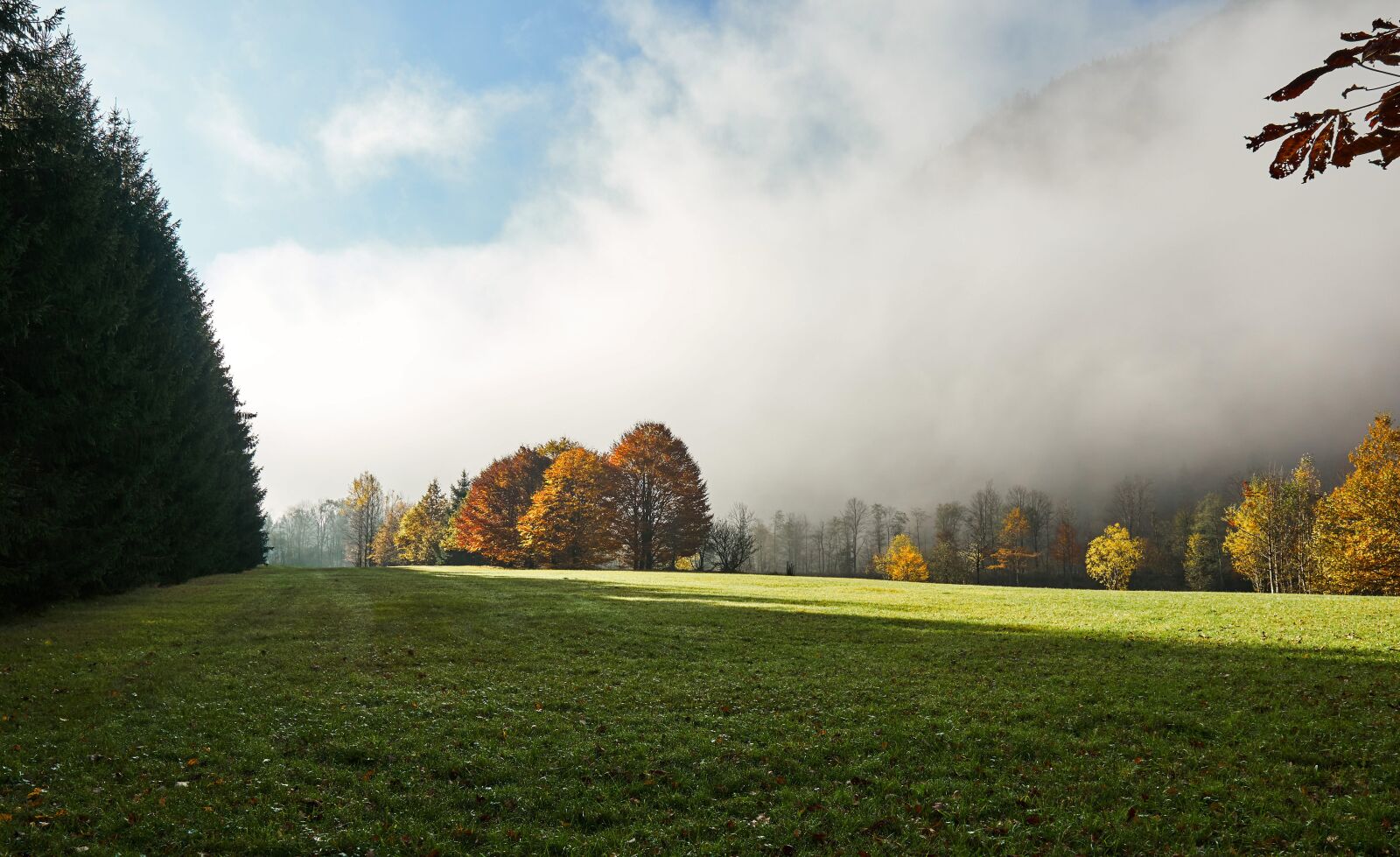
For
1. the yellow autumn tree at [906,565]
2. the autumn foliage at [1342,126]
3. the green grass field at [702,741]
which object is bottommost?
the yellow autumn tree at [906,565]

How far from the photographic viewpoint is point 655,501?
7475 cm

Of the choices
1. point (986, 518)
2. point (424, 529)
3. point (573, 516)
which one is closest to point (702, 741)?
point (573, 516)

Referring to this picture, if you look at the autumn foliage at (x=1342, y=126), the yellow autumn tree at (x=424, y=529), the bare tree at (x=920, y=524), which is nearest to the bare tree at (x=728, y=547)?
the yellow autumn tree at (x=424, y=529)

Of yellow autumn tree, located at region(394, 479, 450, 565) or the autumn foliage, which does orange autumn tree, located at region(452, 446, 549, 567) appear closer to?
yellow autumn tree, located at region(394, 479, 450, 565)

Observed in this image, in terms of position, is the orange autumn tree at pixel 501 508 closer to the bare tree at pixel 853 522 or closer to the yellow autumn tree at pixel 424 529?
the yellow autumn tree at pixel 424 529

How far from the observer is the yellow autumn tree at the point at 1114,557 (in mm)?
79438

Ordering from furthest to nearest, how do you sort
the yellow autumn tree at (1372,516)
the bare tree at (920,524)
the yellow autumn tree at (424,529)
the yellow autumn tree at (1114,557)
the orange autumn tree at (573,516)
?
the bare tree at (920,524)
the yellow autumn tree at (424,529)
the yellow autumn tree at (1114,557)
the orange autumn tree at (573,516)
the yellow autumn tree at (1372,516)

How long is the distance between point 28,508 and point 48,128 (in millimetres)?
11422

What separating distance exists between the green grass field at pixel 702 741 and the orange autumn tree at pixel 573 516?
5289 centimetres

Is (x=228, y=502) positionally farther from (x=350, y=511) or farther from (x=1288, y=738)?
(x=350, y=511)

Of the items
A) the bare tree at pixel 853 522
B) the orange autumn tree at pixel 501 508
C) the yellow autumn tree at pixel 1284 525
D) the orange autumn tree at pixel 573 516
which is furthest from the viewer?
the bare tree at pixel 853 522

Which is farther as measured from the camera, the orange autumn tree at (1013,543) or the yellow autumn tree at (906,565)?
the orange autumn tree at (1013,543)

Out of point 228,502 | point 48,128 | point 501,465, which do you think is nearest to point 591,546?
point 501,465

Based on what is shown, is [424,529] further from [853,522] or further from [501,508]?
[853,522]
